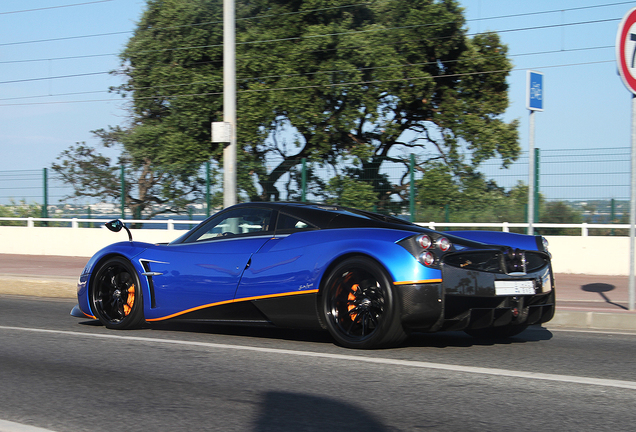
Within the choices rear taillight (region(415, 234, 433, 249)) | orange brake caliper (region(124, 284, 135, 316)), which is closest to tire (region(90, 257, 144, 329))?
orange brake caliper (region(124, 284, 135, 316))

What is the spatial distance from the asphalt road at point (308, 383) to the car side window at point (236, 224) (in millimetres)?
946

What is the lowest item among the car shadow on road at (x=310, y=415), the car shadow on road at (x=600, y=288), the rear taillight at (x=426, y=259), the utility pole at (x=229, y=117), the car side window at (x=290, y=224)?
the car shadow on road at (x=600, y=288)

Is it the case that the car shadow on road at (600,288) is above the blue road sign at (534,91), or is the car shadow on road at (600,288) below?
below

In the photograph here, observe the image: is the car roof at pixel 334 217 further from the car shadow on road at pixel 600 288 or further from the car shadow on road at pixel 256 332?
the car shadow on road at pixel 600 288

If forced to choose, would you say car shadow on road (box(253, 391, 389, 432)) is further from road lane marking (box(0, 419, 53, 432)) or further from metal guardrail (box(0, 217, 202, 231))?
metal guardrail (box(0, 217, 202, 231))

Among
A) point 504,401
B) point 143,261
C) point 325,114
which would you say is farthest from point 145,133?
point 504,401

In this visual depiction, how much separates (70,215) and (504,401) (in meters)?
17.4

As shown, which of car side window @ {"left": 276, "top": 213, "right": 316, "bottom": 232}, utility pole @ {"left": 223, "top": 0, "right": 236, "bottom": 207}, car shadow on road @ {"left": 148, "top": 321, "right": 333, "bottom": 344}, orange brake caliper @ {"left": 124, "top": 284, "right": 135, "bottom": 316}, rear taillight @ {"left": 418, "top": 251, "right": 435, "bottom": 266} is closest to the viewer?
rear taillight @ {"left": 418, "top": 251, "right": 435, "bottom": 266}

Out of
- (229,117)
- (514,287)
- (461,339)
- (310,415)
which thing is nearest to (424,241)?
(514,287)

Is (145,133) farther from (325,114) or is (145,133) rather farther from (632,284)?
(632,284)

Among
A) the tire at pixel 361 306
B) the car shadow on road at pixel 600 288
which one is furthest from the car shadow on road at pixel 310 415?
the car shadow on road at pixel 600 288

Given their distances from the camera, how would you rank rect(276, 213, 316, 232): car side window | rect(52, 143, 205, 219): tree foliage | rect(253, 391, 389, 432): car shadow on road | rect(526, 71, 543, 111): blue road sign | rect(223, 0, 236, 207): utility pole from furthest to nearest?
rect(52, 143, 205, 219): tree foliage → rect(223, 0, 236, 207): utility pole → rect(526, 71, 543, 111): blue road sign → rect(276, 213, 316, 232): car side window → rect(253, 391, 389, 432): car shadow on road

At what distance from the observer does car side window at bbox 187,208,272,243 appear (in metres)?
6.05

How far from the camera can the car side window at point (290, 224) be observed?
229 inches
